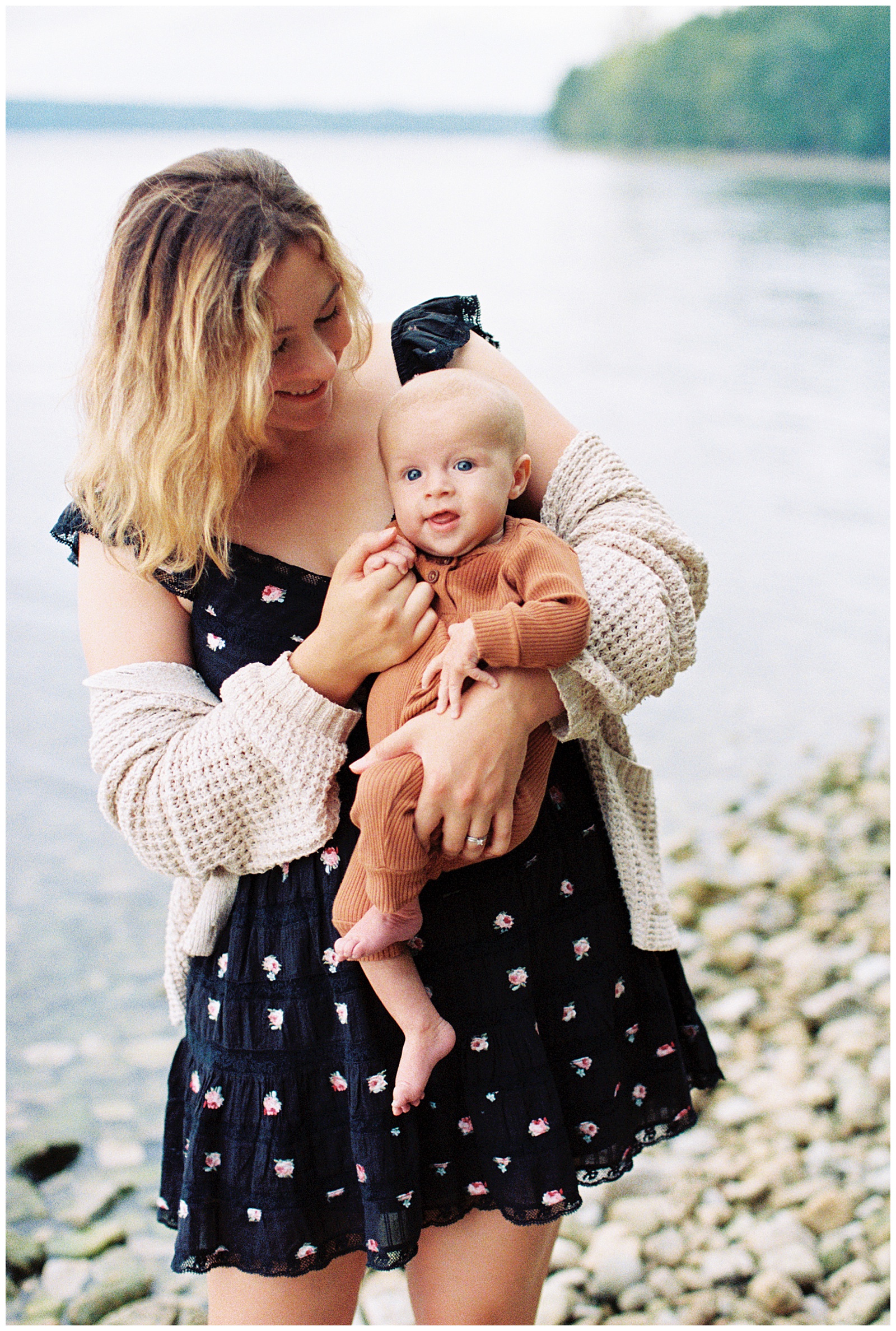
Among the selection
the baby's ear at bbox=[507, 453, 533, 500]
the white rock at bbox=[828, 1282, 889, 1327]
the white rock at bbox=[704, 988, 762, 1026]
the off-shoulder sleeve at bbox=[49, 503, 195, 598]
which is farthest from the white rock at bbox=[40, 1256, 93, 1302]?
the baby's ear at bbox=[507, 453, 533, 500]

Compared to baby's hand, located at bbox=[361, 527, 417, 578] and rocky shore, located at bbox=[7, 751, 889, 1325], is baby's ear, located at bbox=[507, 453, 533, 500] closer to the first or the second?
baby's hand, located at bbox=[361, 527, 417, 578]

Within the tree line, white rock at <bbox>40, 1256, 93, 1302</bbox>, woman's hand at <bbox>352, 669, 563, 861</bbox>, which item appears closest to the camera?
woman's hand at <bbox>352, 669, 563, 861</bbox>

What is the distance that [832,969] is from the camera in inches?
126

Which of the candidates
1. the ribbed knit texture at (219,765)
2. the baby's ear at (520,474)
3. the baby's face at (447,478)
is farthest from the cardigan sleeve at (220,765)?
the baby's ear at (520,474)

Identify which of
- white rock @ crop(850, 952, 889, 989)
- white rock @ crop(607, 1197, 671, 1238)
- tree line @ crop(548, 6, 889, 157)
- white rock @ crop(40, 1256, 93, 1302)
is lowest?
white rock @ crop(40, 1256, 93, 1302)

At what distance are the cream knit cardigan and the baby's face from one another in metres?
0.13

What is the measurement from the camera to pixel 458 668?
1120 millimetres

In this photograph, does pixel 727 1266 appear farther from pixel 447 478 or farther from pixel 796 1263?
pixel 447 478

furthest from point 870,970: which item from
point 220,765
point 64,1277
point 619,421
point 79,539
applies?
point 619,421

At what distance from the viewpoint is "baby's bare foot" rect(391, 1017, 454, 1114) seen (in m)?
1.16

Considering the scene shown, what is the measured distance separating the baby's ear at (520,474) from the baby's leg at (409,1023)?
55cm

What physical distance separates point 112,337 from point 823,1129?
96.7 inches

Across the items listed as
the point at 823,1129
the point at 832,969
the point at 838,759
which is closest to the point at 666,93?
the point at 838,759

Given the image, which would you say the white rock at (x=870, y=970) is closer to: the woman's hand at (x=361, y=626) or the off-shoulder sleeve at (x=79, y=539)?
the woman's hand at (x=361, y=626)
